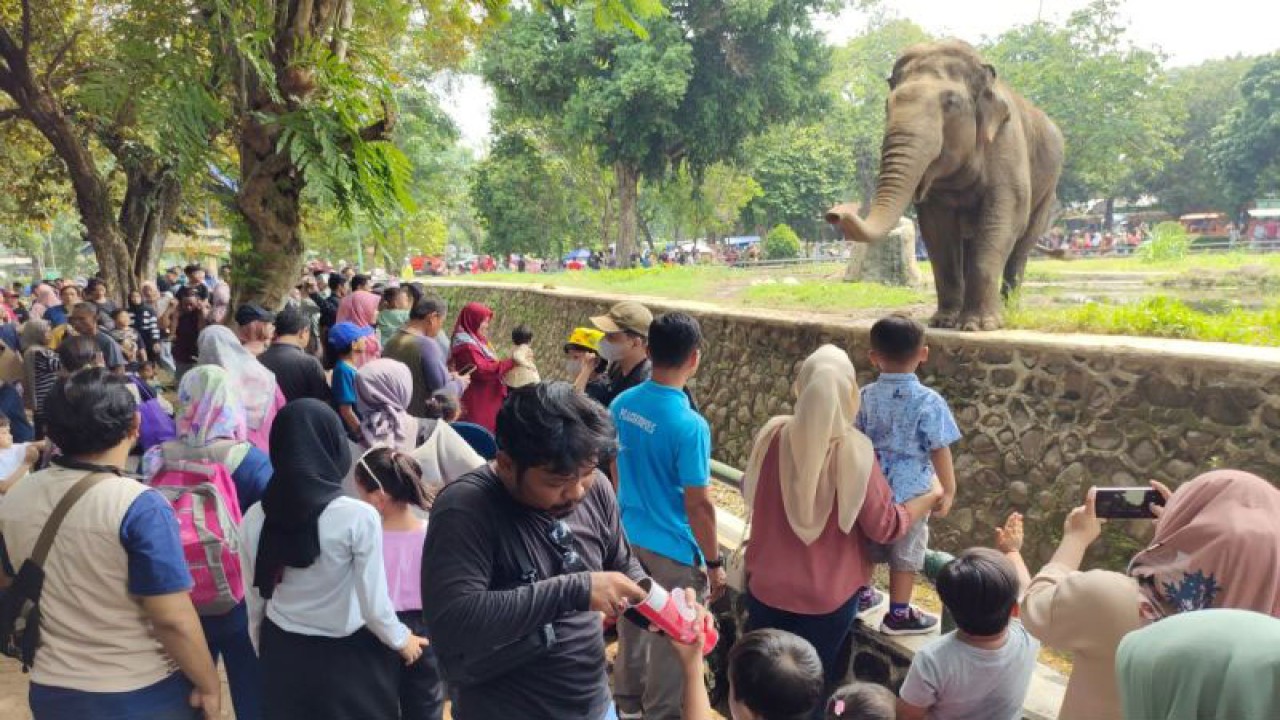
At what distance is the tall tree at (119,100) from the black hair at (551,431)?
485 cm

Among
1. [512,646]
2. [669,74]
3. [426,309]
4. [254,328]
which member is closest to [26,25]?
[254,328]

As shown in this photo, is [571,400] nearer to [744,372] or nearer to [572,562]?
[572,562]

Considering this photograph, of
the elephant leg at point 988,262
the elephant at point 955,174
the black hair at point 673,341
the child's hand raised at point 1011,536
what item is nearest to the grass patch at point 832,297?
the elephant at point 955,174

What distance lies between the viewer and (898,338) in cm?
305

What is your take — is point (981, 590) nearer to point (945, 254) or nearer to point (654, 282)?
point (945, 254)

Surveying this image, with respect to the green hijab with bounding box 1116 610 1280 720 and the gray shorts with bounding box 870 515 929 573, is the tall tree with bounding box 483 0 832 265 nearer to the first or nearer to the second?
A: the gray shorts with bounding box 870 515 929 573

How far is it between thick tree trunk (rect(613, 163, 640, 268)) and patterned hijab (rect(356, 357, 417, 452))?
1921cm

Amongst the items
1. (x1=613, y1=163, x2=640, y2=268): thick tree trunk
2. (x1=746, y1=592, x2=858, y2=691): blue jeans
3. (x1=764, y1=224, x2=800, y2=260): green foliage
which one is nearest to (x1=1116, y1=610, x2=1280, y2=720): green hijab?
(x1=746, y1=592, x2=858, y2=691): blue jeans

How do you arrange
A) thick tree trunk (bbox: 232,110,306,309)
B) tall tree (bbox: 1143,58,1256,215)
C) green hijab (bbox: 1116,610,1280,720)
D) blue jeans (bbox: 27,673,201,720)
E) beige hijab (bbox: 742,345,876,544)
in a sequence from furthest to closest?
1. tall tree (bbox: 1143,58,1256,215)
2. thick tree trunk (bbox: 232,110,306,309)
3. beige hijab (bbox: 742,345,876,544)
4. blue jeans (bbox: 27,673,201,720)
5. green hijab (bbox: 1116,610,1280,720)

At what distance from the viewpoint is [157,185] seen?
12711 mm

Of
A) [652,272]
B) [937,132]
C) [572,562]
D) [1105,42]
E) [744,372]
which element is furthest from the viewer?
[1105,42]

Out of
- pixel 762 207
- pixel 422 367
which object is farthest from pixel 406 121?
pixel 422 367

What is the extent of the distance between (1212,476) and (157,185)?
46.6 feet

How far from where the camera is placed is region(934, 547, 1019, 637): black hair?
217 centimetres
